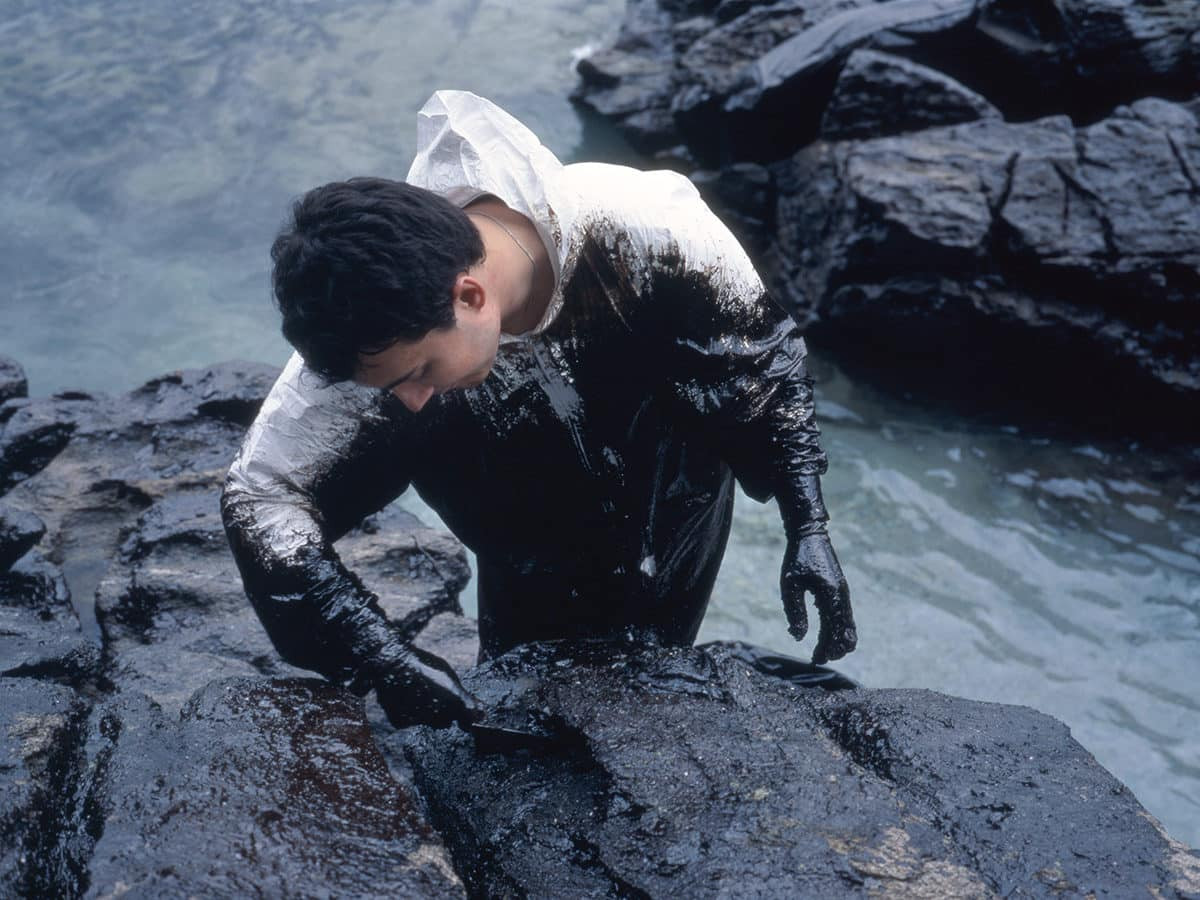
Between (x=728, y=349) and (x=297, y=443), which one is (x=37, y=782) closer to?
(x=297, y=443)

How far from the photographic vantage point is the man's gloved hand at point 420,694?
7.51ft

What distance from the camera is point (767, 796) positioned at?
6.72ft

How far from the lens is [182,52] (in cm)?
1096

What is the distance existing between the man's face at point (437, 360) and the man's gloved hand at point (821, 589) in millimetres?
997

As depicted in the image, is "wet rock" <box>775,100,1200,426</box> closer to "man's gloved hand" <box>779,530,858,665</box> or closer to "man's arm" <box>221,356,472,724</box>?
"man's gloved hand" <box>779,530,858,665</box>

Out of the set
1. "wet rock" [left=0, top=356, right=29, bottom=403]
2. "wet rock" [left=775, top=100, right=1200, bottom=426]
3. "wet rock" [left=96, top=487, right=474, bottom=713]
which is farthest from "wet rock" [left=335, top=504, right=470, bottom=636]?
"wet rock" [left=775, top=100, right=1200, bottom=426]

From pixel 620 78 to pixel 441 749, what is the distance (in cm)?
854

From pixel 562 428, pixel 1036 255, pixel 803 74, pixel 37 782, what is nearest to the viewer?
pixel 37 782

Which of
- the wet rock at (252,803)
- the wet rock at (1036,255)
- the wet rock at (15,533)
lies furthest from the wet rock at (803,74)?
the wet rock at (252,803)

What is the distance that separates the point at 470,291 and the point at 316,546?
0.67 m

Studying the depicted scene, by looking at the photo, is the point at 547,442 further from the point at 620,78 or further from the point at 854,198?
the point at 620,78

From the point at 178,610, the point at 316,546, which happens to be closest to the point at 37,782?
the point at 316,546

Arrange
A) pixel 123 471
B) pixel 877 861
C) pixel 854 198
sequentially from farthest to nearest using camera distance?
pixel 854 198, pixel 123 471, pixel 877 861

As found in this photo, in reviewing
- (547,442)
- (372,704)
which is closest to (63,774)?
(372,704)
